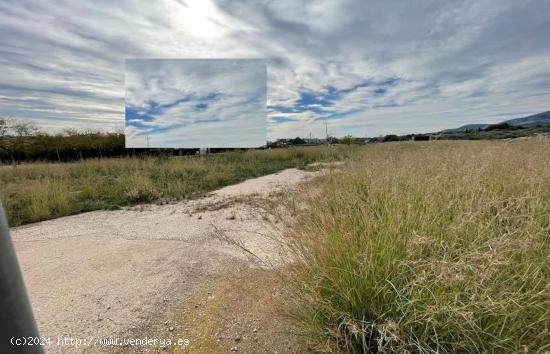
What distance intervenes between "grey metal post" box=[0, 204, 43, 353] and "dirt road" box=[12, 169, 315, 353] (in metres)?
1.07

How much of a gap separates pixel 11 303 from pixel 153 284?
1.71m

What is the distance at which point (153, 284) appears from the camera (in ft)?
7.25

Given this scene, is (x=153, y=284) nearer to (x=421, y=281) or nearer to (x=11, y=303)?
(x=11, y=303)

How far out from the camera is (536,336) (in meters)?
1.10

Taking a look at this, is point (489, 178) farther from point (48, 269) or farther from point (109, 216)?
point (109, 216)

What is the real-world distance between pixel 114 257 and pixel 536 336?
326cm

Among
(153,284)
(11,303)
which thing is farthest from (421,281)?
(153,284)

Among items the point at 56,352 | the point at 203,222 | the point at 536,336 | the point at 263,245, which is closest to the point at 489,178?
the point at 536,336

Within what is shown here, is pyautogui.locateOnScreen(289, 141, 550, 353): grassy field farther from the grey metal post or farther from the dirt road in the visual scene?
the grey metal post

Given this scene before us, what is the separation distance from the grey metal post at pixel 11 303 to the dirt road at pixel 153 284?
1072 millimetres

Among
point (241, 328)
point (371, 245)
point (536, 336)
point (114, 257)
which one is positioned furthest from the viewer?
point (114, 257)

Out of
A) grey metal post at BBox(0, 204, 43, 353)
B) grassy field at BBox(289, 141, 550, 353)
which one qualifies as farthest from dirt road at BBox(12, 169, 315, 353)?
grey metal post at BBox(0, 204, 43, 353)

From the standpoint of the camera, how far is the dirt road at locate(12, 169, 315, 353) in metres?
1.66

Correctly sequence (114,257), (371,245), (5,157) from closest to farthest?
(371,245) < (114,257) < (5,157)
